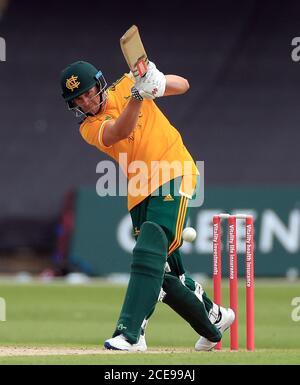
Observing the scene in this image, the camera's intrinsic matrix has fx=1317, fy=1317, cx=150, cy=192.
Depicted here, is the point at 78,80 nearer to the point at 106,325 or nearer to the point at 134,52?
the point at 134,52

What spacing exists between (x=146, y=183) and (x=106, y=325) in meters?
3.00

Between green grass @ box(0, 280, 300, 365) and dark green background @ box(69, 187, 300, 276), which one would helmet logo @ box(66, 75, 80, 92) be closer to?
green grass @ box(0, 280, 300, 365)

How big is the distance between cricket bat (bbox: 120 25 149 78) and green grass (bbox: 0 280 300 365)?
147cm

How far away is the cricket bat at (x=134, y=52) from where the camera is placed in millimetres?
6605

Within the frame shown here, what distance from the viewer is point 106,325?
9984 millimetres

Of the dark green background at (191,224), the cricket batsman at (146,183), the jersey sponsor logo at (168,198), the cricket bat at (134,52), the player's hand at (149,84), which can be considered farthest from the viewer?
the dark green background at (191,224)

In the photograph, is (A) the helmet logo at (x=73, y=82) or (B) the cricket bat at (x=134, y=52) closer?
(B) the cricket bat at (x=134, y=52)

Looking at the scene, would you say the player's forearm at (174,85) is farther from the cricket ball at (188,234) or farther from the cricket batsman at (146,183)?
the cricket ball at (188,234)

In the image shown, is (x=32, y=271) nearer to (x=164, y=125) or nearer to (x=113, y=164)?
(x=113, y=164)

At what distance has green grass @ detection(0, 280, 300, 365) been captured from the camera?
6.68 m

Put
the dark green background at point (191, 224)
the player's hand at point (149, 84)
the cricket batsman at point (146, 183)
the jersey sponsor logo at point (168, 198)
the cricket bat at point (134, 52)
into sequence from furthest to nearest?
the dark green background at point (191, 224), the jersey sponsor logo at point (168, 198), the cricket batsman at point (146, 183), the player's hand at point (149, 84), the cricket bat at point (134, 52)

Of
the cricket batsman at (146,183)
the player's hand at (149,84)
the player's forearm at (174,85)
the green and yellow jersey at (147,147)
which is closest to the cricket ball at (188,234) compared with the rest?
the cricket batsman at (146,183)

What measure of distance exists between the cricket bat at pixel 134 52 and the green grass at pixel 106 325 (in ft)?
4.81

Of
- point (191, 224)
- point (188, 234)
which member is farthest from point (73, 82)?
point (191, 224)
